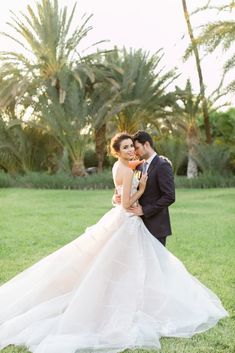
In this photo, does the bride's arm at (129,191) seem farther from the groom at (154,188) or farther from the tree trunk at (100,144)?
the tree trunk at (100,144)

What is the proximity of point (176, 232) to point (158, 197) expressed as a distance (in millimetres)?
5782

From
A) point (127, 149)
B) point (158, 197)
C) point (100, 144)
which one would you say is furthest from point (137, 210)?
point (100, 144)

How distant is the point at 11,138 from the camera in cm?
2409

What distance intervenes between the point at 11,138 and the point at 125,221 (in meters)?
19.7

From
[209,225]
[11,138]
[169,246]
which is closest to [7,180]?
[11,138]

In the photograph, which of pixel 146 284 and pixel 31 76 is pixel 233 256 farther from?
pixel 31 76

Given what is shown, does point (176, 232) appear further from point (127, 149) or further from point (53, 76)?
point (53, 76)

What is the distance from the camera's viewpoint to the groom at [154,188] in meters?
4.84

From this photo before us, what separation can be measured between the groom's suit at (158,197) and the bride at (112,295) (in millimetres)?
93

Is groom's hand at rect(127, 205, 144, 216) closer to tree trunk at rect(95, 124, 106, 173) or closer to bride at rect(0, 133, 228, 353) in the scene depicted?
bride at rect(0, 133, 228, 353)

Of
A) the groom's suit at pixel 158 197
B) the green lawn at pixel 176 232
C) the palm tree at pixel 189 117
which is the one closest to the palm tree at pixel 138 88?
the palm tree at pixel 189 117

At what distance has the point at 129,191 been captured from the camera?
4.82 m

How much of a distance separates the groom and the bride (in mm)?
88

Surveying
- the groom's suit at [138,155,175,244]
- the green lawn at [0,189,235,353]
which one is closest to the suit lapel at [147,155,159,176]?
the groom's suit at [138,155,175,244]
